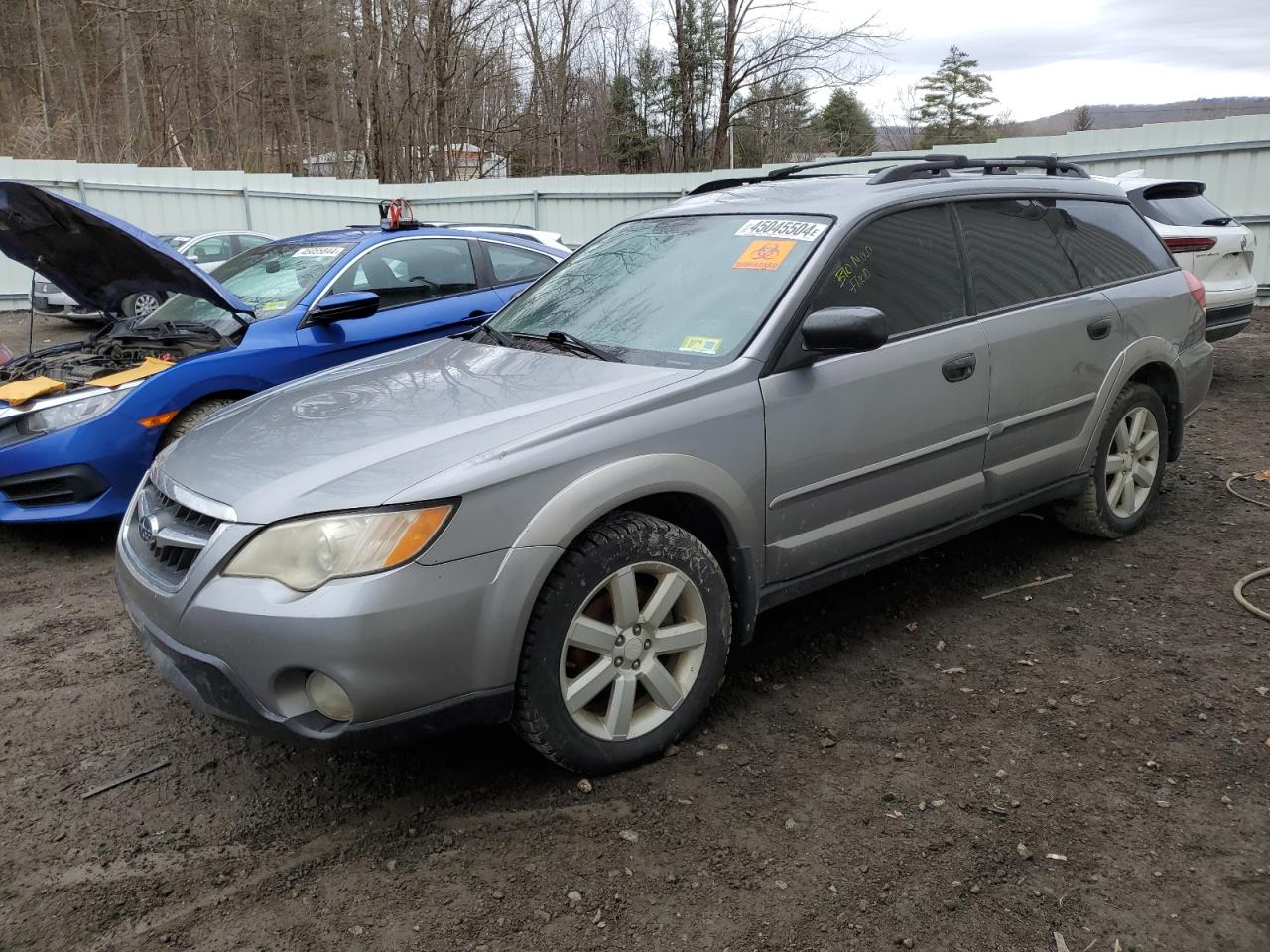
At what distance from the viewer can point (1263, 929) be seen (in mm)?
2279

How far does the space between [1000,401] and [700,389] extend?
59.0 inches

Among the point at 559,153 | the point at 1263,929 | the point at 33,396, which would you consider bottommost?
the point at 1263,929

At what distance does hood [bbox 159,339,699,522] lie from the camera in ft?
8.64

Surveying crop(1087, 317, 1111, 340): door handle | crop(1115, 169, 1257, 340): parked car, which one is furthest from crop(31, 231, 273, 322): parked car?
crop(1087, 317, 1111, 340): door handle

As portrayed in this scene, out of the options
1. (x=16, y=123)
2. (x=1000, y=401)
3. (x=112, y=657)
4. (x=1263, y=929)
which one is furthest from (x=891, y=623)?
(x=16, y=123)

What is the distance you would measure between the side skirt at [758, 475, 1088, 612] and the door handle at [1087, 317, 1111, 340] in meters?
0.63

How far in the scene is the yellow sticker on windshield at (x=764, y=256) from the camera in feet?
11.4

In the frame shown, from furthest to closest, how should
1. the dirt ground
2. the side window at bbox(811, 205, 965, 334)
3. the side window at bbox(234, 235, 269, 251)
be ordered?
the side window at bbox(234, 235, 269, 251) → the side window at bbox(811, 205, 965, 334) → the dirt ground

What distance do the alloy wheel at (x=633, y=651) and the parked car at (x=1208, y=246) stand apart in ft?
21.4

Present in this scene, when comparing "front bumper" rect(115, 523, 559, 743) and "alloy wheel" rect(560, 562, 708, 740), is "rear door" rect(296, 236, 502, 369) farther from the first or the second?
"alloy wheel" rect(560, 562, 708, 740)

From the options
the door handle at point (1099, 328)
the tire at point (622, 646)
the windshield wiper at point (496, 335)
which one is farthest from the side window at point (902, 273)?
the windshield wiper at point (496, 335)

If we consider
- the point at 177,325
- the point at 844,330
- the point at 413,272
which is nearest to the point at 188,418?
Answer: the point at 177,325

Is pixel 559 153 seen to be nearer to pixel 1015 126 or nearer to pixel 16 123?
pixel 16 123

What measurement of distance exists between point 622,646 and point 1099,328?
278 centimetres
